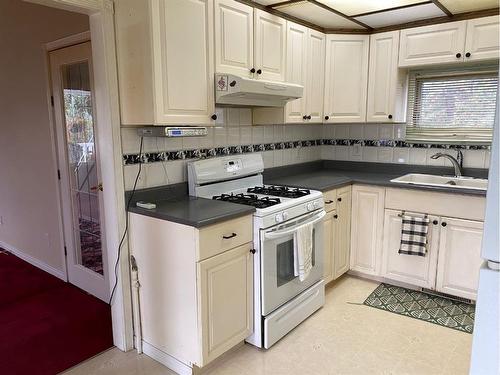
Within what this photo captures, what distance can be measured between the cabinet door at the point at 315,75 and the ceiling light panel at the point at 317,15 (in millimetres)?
107

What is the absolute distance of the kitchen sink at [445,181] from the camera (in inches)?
123

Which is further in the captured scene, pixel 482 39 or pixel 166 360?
pixel 482 39

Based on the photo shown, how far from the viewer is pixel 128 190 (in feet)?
7.61

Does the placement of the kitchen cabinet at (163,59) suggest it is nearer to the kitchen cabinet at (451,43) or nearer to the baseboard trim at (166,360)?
the baseboard trim at (166,360)

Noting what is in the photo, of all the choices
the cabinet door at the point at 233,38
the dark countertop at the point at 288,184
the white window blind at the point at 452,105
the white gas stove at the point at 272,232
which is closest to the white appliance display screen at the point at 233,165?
the white gas stove at the point at 272,232

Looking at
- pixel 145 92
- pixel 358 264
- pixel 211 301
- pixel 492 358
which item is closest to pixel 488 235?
pixel 492 358

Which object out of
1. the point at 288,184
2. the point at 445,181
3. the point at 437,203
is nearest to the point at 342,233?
the point at 288,184

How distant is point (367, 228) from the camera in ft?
10.9

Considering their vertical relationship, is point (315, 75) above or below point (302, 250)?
above

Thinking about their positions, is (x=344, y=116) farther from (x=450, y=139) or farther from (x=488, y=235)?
(x=488, y=235)

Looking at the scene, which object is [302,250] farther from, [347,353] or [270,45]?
[270,45]

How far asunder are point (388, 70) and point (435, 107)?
59 centimetres

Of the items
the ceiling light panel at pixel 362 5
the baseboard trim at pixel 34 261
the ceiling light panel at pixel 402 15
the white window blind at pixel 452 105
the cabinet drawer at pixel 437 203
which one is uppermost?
the ceiling light panel at pixel 362 5

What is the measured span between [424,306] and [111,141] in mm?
2594
